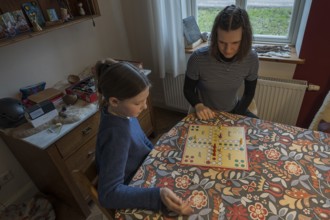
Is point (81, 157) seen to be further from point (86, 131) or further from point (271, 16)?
point (271, 16)

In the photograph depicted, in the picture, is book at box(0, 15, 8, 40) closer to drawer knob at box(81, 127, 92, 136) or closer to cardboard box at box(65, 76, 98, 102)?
cardboard box at box(65, 76, 98, 102)

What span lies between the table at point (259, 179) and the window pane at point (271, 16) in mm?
1238

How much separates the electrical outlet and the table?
4.01 ft

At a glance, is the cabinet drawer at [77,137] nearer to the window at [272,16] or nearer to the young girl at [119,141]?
the young girl at [119,141]

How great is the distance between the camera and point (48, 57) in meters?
1.66

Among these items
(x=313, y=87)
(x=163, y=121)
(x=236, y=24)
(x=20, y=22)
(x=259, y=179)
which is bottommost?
(x=163, y=121)

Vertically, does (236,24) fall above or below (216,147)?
above

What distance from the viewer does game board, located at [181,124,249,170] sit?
879mm

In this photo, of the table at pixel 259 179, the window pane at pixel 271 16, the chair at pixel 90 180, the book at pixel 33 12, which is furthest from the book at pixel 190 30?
the chair at pixel 90 180

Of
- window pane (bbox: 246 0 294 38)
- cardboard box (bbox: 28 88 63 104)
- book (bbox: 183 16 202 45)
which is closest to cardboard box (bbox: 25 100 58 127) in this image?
cardboard box (bbox: 28 88 63 104)

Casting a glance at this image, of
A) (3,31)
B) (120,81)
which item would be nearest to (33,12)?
(3,31)

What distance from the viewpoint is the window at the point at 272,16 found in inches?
70.4

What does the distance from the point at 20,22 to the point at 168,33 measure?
1060 mm

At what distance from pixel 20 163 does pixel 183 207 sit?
1.41 metres
